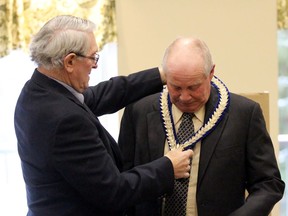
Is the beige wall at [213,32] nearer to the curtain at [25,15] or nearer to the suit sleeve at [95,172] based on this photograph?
the curtain at [25,15]

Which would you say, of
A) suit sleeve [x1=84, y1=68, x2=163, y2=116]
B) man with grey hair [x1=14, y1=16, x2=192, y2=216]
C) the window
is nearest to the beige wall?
the window

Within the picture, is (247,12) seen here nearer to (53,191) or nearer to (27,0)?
(27,0)

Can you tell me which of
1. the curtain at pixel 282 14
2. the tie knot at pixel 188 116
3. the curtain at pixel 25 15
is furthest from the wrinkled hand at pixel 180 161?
the curtain at pixel 282 14

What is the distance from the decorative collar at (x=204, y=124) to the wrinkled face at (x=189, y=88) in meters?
0.06

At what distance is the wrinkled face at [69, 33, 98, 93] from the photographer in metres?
1.41

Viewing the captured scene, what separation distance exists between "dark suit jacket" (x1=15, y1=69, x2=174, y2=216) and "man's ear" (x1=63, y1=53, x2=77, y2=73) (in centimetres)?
6

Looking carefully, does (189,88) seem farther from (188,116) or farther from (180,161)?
(180,161)

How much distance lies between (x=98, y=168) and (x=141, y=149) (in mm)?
364

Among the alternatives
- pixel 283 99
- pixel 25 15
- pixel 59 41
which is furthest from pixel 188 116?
pixel 283 99

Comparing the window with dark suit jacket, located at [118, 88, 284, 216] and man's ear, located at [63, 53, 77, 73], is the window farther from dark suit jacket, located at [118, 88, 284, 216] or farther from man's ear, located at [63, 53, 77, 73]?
man's ear, located at [63, 53, 77, 73]

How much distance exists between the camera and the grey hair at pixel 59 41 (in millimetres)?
1371

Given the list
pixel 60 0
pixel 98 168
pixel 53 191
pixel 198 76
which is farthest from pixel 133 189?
pixel 60 0

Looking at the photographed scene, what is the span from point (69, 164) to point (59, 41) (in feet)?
1.25

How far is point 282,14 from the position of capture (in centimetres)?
300
